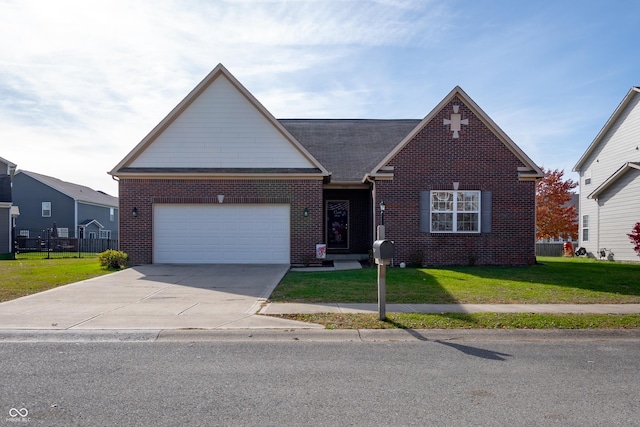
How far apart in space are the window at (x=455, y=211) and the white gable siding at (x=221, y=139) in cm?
493

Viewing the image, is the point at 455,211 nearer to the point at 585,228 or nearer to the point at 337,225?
the point at 337,225

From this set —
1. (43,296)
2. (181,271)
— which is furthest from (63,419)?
(181,271)

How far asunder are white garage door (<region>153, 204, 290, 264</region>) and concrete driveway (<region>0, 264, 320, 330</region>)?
8.12 ft

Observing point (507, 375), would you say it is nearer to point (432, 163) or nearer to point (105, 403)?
point (105, 403)

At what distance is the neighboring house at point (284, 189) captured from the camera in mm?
17188

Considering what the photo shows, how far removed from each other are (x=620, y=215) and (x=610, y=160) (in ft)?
16.1

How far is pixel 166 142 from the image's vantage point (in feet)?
57.8

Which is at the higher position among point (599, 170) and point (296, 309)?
point (599, 170)

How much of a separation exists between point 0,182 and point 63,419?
2921 centimetres

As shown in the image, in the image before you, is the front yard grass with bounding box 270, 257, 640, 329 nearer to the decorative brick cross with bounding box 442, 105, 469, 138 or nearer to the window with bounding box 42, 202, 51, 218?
the decorative brick cross with bounding box 442, 105, 469, 138

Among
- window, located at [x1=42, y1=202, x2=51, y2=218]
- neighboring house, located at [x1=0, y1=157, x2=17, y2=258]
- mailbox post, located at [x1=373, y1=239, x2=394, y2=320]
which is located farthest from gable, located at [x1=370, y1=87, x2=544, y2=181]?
window, located at [x1=42, y1=202, x2=51, y2=218]

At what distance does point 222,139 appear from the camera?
57.9ft

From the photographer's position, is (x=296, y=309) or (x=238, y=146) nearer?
(x=296, y=309)

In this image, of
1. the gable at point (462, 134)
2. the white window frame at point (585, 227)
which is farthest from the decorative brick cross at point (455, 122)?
the white window frame at point (585, 227)
